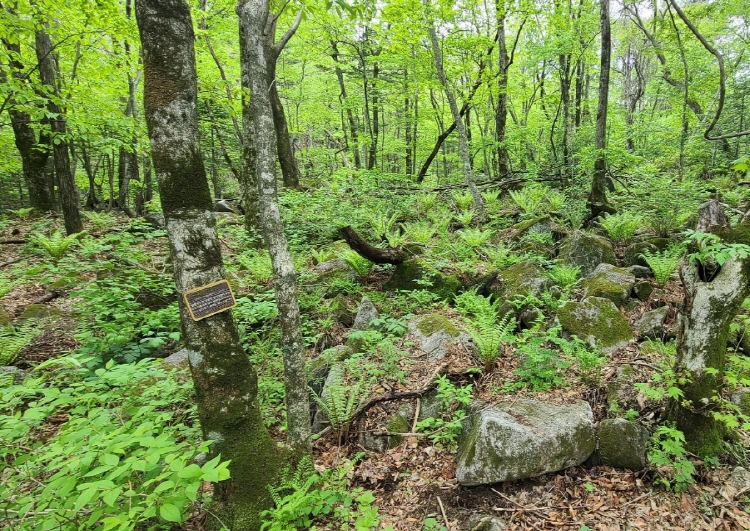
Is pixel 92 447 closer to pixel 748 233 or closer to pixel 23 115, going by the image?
pixel 748 233

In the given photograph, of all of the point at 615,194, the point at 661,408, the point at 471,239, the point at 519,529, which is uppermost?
the point at 615,194

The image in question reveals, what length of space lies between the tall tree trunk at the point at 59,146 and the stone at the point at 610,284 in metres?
9.47

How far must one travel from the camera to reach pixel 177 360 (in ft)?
14.2

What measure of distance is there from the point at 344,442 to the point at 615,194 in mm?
9464

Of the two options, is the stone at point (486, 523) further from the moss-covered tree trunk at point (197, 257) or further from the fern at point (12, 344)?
the fern at point (12, 344)

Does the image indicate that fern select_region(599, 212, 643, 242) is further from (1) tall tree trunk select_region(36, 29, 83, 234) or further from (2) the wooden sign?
(1) tall tree trunk select_region(36, 29, 83, 234)

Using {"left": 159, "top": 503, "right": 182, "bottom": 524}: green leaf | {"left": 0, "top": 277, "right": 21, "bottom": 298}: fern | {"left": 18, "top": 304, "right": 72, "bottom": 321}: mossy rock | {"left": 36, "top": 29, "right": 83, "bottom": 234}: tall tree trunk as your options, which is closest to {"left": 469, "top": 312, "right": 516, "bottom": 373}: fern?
{"left": 159, "top": 503, "right": 182, "bottom": 524}: green leaf

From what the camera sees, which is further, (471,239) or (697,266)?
(471,239)

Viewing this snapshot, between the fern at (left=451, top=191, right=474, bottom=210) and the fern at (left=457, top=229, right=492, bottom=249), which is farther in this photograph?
the fern at (left=451, top=191, right=474, bottom=210)

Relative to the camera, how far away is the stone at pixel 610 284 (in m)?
4.93

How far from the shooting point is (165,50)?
7.53 ft

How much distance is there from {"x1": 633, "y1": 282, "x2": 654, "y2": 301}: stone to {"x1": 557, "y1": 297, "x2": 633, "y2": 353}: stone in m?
0.98

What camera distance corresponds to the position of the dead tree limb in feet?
19.7

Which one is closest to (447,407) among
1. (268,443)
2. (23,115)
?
(268,443)
